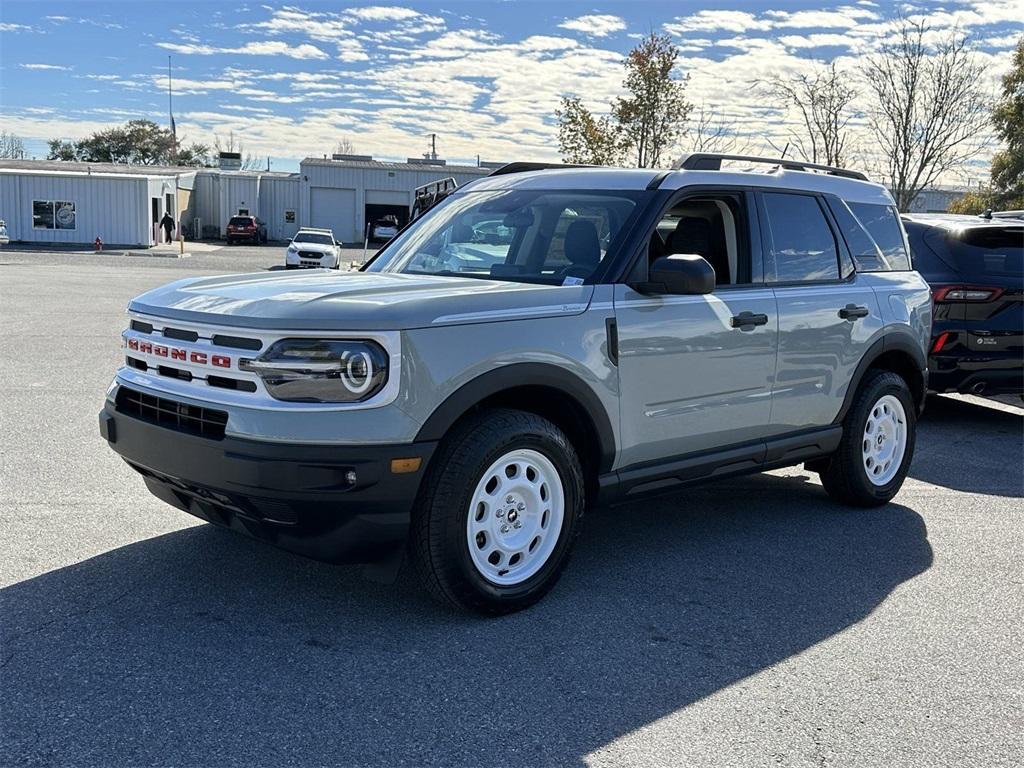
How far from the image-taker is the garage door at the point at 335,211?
5588 cm

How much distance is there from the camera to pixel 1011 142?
30500mm

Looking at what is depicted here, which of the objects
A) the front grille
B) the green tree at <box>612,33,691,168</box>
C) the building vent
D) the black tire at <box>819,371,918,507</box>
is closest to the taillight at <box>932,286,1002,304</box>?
the black tire at <box>819,371,918,507</box>

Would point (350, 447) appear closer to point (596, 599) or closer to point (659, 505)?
point (596, 599)

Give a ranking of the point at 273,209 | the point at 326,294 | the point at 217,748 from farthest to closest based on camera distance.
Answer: the point at 273,209 → the point at 326,294 → the point at 217,748

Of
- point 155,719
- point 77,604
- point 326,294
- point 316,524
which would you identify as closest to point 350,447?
point 316,524

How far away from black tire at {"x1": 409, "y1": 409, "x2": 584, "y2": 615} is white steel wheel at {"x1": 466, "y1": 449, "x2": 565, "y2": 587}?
0.13 feet

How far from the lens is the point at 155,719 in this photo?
3.20 meters

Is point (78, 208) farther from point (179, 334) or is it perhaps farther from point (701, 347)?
point (701, 347)

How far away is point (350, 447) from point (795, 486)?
13.2 ft

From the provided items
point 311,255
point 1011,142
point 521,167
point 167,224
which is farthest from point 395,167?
point 521,167

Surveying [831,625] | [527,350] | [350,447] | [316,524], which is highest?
[527,350]

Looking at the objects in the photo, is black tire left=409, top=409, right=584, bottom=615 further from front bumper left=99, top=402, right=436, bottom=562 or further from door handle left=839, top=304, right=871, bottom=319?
door handle left=839, top=304, right=871, bottom=319

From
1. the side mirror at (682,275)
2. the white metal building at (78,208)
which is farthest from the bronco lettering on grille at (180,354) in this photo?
the white metal building at (78,208)

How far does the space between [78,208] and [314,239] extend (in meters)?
16.6
